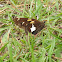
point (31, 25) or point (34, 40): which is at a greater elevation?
point (31, 25)

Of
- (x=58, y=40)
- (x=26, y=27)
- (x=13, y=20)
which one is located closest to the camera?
(x=58, y=40)

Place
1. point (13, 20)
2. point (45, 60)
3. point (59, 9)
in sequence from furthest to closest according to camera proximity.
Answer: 1. point (59, 9)
2. point (13, 20)
3. point (45, 60)

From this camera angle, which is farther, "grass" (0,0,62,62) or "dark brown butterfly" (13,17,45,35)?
"dark brown butterfly" (13,17,45,35)

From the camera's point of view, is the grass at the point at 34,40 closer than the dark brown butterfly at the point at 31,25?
Yes

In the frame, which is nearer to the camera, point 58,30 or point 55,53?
point 55,53

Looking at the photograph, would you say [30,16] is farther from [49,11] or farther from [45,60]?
[45,60]

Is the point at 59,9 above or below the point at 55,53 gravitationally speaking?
above

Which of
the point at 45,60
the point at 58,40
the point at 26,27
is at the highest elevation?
the point at 26,27

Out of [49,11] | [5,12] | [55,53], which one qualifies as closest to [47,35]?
[55,53]
